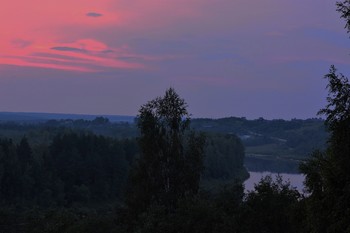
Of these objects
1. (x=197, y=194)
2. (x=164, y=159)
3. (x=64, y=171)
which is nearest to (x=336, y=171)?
(x=197, y=194)

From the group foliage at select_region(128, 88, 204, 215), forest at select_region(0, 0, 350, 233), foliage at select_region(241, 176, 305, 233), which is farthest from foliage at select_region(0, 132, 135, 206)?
foliage at select_region(241, 176, 305, 233)

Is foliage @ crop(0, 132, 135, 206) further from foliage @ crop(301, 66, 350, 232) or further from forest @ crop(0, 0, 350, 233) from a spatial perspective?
foliage @ crop(301, 66, 350, 232)

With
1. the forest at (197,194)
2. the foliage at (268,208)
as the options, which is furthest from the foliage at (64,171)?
the foliage at (268,208)

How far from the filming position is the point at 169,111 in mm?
32875

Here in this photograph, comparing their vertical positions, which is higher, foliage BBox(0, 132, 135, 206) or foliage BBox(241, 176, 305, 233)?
foliage BBox(241, 176, 305, 233)

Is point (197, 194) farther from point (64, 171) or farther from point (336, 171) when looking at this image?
point (64, 171)

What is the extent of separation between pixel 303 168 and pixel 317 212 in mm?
2577

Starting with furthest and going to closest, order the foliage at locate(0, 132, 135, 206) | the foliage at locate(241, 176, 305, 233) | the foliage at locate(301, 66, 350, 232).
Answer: the foliage at locate(0, 132, 135, 206), the foliage at locate(241, 176, 305, 233), the foliage at locate(301, 66, 350, 232)

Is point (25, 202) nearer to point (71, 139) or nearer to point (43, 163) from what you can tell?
point (43, 163)

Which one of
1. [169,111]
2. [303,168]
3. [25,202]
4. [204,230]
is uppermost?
[169,111]

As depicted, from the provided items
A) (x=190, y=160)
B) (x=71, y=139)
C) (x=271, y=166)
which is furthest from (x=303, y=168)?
(x=271, y=166)

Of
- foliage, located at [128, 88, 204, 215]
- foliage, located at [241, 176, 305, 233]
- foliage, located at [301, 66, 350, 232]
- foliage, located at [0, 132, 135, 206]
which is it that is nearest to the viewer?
foliage, located at [301, 66, 350, 232]

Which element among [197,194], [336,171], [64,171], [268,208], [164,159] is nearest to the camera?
[336,171]

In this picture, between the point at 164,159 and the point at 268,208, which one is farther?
the point at 164,159
